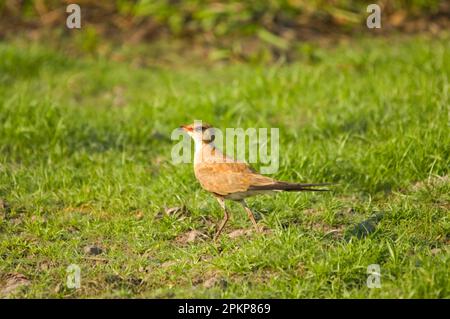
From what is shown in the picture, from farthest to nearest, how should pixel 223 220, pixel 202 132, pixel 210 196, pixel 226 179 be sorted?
pixel 210 196 < pixel 202 132 < pixel 223 220 < pixel 226 179

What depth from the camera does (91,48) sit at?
9633mm

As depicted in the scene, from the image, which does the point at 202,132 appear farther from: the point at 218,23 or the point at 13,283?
the point at 218,23

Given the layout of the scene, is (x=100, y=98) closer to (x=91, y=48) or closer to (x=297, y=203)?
(x=91, y=48)

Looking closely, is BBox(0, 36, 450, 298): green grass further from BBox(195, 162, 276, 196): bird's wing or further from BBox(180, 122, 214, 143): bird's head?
BBox(180, 122, 214, 143): bird's head

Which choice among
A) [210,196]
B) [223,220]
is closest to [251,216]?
[223,220]

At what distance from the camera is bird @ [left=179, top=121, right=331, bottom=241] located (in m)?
5.05

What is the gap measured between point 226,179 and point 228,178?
0.05ft

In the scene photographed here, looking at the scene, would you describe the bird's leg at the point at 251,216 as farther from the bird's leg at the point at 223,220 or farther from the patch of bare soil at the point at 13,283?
the patch of bare soil at the point at 13,283

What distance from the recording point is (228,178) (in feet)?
17.1

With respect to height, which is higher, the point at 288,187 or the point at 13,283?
the point at 288,187

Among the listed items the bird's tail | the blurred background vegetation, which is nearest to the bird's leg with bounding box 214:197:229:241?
the bird's tail

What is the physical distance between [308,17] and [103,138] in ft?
14.4
